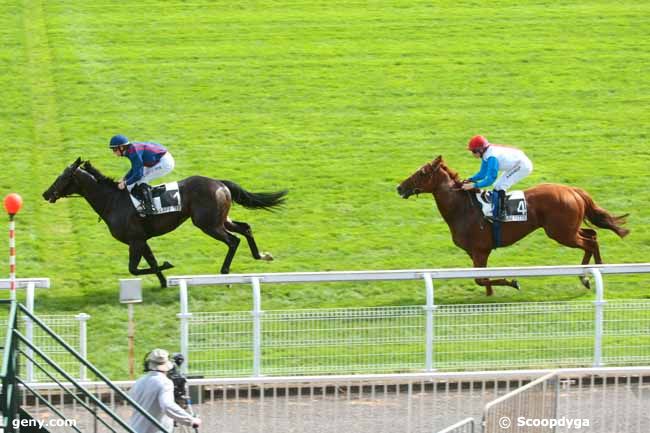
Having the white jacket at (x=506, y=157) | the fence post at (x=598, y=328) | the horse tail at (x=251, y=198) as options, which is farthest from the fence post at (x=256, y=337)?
the white jacket at (x=506, y=157)

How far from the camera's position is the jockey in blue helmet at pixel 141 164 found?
1548 cm

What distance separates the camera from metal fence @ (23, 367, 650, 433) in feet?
39.5

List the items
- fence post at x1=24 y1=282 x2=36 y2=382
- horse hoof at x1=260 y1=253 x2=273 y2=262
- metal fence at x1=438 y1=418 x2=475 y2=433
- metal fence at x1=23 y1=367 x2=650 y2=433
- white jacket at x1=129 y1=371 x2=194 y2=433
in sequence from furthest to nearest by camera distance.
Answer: horse hoof at x1=260 y1=253 x2=273 y2=262 → fence post at x1=24 y1=282 x2=36 y2=382 → metal fence at x1=23 y1=367 x2=650 y2=433 → white jacket at x1=129 y1=371 x2=194 y2=433 → metal fence at x1=438 y1=418 x2=475 y2=433

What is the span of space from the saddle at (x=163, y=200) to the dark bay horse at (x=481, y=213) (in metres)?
2.48

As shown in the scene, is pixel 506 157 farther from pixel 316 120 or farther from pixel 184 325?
pixel 316 120

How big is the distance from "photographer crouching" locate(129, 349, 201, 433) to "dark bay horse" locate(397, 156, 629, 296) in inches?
234

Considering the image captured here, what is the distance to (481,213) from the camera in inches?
615

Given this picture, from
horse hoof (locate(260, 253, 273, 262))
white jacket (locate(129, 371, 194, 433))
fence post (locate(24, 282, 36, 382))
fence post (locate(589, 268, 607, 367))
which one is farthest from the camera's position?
horse hoof (locate(260, 253, 273, 262))

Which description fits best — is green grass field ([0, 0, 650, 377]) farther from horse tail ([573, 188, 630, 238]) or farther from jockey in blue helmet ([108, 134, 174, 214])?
jockey in blue helmet ([108, 134, 174, 214])

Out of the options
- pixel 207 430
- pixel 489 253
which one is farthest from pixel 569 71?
pixel 207 430

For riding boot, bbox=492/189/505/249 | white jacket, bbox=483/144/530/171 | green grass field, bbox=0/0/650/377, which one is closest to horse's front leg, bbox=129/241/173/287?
green grass field, bbox=0/0/650/377

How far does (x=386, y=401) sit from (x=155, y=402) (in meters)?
2.93

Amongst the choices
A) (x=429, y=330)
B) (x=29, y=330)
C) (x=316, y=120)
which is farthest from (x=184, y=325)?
(x=316, y=120)

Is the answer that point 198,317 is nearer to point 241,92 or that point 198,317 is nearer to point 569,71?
point 241,92
